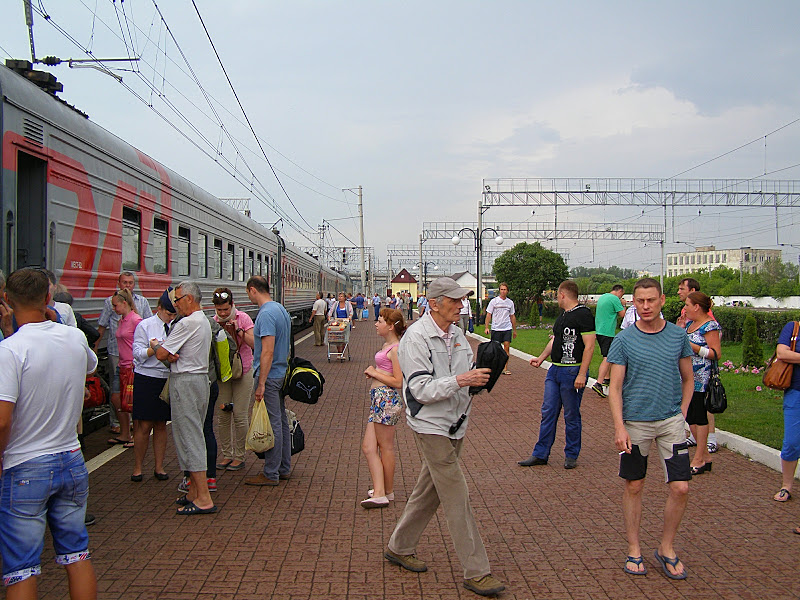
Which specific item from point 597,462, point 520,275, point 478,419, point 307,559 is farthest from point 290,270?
point 307,559

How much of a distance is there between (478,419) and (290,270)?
1971 cm

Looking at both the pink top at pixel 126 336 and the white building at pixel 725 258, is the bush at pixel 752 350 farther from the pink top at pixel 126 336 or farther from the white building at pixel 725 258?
the white building at pixel 725 258

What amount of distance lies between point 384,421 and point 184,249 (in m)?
8.22

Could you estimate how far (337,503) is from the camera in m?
6.35

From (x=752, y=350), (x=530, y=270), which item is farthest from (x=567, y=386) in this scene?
(x=530, y=270)

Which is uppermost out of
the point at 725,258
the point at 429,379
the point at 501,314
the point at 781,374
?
the point at 725,258

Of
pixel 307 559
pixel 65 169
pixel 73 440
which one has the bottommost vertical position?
pixel 307 559

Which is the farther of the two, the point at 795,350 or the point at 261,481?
the point at 261,481

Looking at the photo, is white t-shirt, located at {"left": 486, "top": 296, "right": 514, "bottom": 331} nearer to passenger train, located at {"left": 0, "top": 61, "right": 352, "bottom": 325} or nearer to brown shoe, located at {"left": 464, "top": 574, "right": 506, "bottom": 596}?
passenger train, located at {"left": 0, "top": 61, "right": 352, "bottom": 325}

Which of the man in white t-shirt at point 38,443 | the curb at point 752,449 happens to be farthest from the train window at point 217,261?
the man in white t-shirt at point 38,443

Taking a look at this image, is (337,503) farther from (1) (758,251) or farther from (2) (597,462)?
(1) (758,251)

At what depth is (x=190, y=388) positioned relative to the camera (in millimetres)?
5914

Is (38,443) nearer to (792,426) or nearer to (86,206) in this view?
(792,426)

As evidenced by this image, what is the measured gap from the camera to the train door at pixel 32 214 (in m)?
7.70
